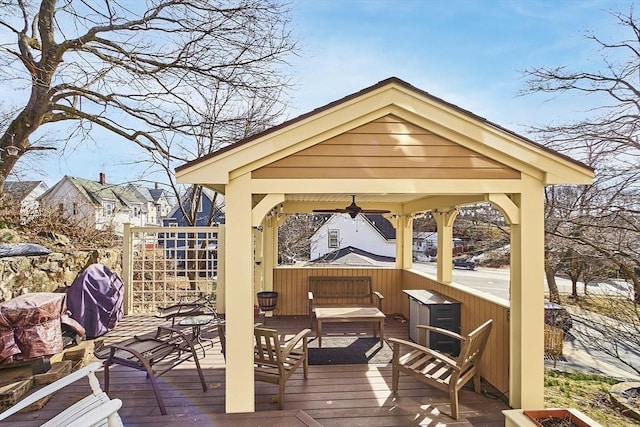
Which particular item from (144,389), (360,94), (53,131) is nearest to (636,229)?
(360,94)

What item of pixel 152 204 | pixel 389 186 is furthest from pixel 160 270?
pixel 152 204

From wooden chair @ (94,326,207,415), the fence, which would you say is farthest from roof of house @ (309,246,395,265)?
wooden chair @ (94,326,207,415)

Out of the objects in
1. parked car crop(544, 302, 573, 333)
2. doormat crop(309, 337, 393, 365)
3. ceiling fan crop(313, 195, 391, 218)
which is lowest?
doormat crop(309, 337, 393, 365)

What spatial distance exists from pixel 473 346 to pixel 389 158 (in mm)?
2059

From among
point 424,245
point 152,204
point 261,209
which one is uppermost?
point 152,204

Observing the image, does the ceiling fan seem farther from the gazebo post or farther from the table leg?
the table leg

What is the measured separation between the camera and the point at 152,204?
103 ft

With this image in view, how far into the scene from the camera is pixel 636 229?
5973 millimetres

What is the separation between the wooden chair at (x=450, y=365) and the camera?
3.47 m

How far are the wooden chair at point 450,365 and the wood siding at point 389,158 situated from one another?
5.27 ft

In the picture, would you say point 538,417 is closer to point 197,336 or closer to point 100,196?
point 197,336

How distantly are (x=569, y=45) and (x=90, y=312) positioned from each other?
1040cm

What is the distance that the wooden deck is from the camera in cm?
331

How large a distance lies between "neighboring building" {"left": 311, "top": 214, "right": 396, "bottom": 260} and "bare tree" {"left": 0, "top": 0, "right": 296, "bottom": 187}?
17076 mm
